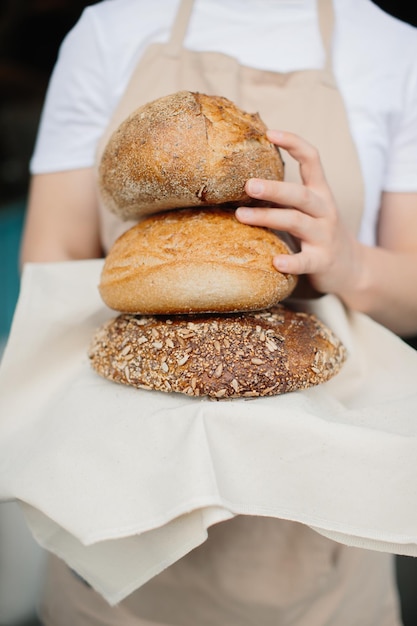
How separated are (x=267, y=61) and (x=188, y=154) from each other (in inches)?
19.3

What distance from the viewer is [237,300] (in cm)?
86

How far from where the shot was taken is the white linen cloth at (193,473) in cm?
80

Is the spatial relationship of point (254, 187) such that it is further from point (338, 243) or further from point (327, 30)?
point (327, 30)

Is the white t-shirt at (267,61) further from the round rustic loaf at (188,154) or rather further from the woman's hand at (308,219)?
the round rustic loaf at (188,154)

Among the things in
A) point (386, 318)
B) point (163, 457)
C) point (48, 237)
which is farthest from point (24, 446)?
point (386, 318)

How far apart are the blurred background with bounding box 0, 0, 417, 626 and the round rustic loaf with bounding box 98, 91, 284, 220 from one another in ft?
6.13

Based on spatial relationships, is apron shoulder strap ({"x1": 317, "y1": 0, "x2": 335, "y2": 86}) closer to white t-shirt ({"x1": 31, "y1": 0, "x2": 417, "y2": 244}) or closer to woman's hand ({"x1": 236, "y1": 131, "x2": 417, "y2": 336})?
white t-shirt ({"x1": 31, "y1": 0, "x2": 417, "y2": 244})

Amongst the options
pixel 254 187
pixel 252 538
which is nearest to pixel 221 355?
pixel 254 187

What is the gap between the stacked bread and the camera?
847 millimetres

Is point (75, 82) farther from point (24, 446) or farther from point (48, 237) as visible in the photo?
point (24, 446)

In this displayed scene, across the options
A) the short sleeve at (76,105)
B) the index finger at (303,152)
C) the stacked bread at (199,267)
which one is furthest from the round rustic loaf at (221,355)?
the short sleeve at (76,105)

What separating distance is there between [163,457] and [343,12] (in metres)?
0.98

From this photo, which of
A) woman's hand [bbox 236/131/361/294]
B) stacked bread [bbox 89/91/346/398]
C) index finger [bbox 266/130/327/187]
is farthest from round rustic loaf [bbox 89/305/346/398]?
index finger [bbox 266/130/327/187]

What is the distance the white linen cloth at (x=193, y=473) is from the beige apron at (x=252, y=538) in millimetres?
327
